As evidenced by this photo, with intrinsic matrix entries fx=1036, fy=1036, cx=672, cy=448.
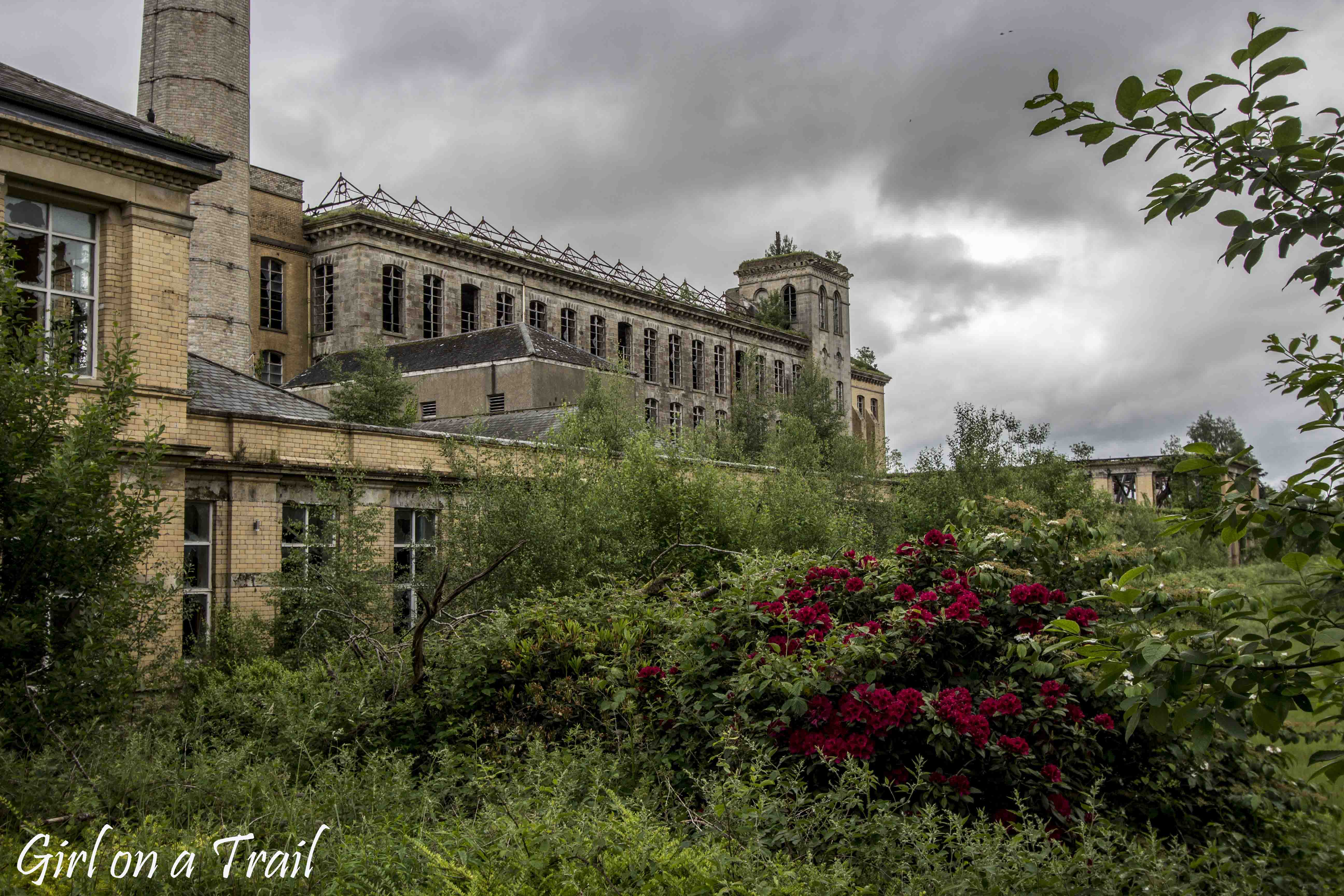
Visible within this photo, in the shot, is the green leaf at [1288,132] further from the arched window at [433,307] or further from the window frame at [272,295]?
the arched window at [433,307]

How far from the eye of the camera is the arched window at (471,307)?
1844 inches

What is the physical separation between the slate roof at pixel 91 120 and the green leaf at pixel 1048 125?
12763 mm

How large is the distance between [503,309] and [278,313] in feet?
33.7

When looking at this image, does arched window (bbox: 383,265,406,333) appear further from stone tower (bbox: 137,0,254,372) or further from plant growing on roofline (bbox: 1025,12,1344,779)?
plant growing on roofline (bbox: 1025,12,1344,779)

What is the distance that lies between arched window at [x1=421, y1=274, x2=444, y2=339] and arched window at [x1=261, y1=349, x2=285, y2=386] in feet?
19.5

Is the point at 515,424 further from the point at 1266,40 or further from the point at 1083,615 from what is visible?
the point at 1266,40

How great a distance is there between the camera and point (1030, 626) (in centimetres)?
678

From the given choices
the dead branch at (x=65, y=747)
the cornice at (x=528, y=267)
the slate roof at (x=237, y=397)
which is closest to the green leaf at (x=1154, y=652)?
the dead branch at (x=65, y=747)

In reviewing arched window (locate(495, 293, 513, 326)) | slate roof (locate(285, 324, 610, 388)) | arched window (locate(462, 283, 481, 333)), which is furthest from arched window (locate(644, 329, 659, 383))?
slate roof (locate(285, 324, 610, 388))

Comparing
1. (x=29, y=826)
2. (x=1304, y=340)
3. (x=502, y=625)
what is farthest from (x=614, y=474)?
(x=1304, y=340)

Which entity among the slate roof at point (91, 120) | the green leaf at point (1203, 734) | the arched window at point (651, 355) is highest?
the arched window at point (651, 355)

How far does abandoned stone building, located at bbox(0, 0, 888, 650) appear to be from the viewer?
13.1 m

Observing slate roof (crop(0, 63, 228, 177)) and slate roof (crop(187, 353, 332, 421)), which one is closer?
slate roof (crop(0, 63, 228, 177))

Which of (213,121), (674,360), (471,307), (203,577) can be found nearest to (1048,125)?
(203,577)
